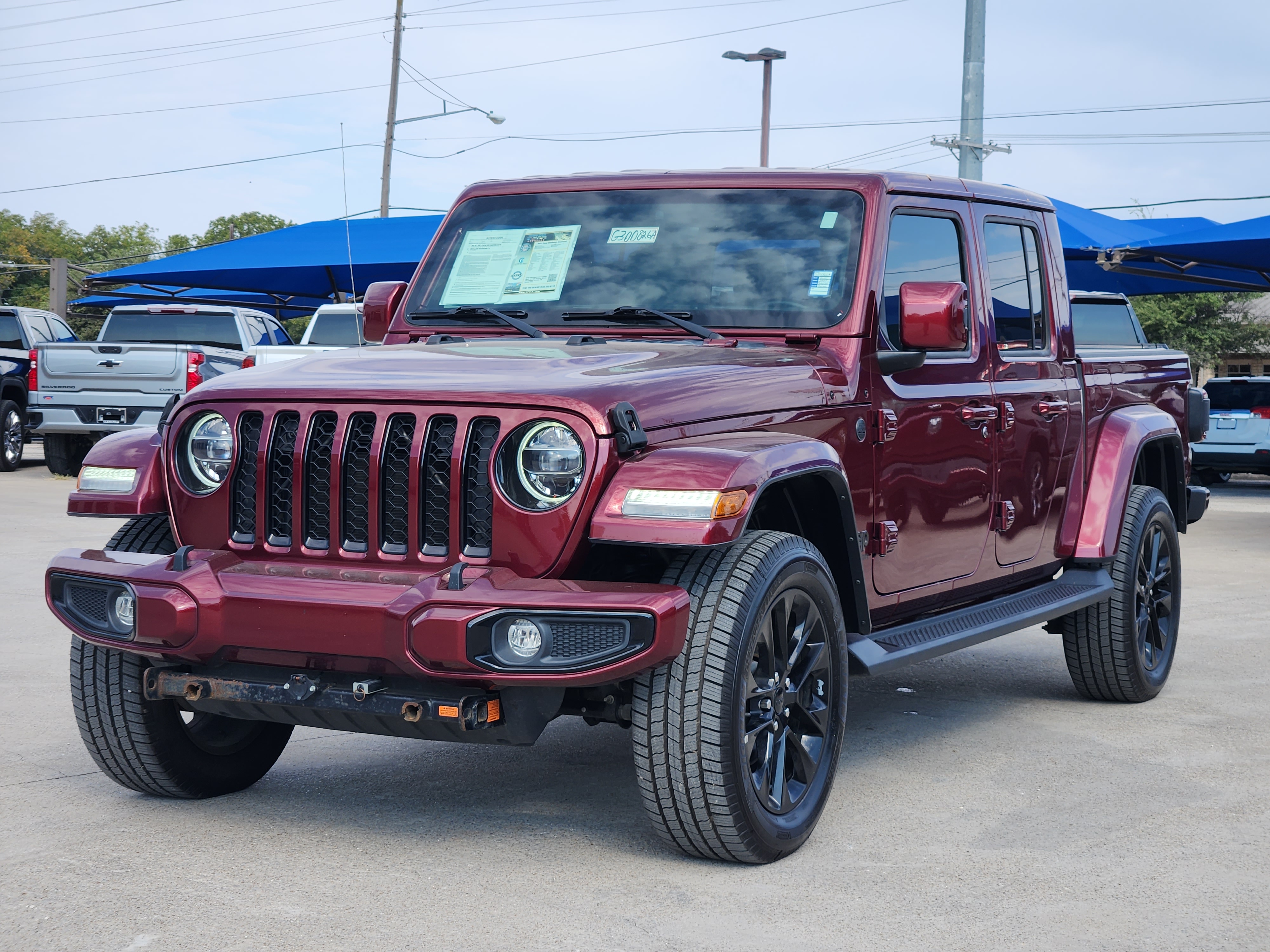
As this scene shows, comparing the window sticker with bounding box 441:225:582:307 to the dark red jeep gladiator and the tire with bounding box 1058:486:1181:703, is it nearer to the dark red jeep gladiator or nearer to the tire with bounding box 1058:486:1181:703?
the dark red jeep gladiator

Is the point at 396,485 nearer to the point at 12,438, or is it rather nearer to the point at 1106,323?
the point at 1106,323

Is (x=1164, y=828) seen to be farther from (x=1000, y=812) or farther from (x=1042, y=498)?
(x=1042, y=498)

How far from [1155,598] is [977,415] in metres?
1.90

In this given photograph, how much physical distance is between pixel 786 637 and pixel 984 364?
1845 millimetres

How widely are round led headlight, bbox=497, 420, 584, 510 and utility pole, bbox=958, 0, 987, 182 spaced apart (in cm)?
1370

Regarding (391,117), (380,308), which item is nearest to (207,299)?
(391,117)

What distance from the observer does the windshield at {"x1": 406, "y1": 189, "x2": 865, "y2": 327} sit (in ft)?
15.9

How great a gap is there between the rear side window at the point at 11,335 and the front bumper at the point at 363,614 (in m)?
16.9

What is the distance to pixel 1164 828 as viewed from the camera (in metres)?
4.48

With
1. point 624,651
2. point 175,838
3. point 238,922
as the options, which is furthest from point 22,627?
point 624,651

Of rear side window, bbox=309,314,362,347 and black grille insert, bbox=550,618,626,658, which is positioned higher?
rear side window, bbox=309,314,362,347

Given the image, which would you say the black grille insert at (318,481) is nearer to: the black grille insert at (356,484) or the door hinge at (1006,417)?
the black grille insert at (356,484)

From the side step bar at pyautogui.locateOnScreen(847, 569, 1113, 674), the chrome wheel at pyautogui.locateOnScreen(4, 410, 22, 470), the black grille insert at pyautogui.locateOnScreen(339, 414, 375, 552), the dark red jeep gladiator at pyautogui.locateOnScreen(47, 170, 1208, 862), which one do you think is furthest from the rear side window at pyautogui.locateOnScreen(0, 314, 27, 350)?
the black grille insert at pyautogui.locateOnScreen(339, 414, 375, 552)

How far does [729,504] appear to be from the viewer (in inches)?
143
